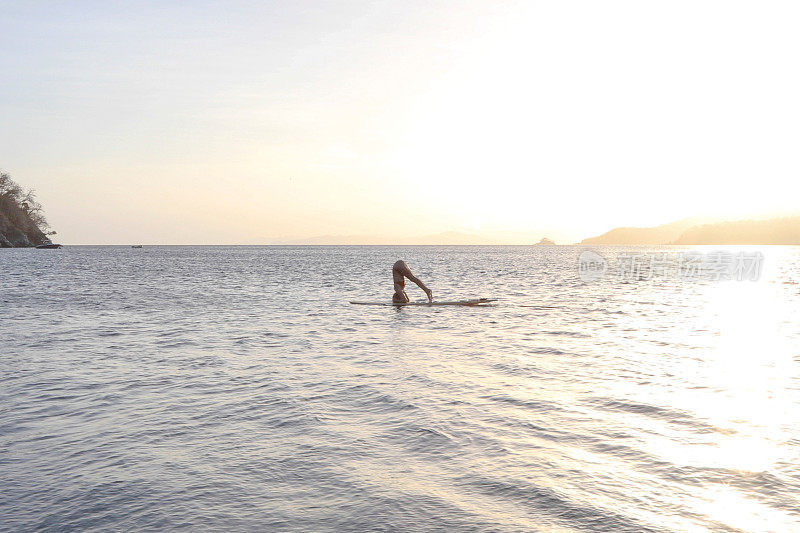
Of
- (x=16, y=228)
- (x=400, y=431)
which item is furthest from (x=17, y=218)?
(x=400, y=431)

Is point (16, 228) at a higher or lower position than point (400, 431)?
A: higher

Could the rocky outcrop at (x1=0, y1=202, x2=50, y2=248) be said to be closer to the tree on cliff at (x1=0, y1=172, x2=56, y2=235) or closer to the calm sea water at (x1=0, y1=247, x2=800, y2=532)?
the tree on cliff at (x1=0, y1=172, x2=56, y2=235)

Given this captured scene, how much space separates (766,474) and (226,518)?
275 inches

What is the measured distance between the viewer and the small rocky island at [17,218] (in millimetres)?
172375

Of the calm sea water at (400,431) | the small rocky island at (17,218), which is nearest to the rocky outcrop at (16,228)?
the small rocky island at (17,218)

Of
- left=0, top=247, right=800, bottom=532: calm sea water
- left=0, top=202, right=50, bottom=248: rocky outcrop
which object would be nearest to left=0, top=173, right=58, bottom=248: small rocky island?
left=0, top=202, right=50, bottom=248: rocky outcrop

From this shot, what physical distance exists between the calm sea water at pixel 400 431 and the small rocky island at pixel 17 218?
19066 cm

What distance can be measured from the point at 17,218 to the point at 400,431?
718 ft

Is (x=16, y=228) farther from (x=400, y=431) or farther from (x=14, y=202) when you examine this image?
(x=400, y=431)

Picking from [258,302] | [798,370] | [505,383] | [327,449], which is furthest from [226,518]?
[258,302]

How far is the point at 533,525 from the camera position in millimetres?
5754

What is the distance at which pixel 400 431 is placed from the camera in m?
9.09

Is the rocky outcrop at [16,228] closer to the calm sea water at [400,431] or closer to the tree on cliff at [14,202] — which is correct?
the tree on cliff at [14,202]

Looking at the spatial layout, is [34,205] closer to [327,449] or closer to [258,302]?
[258,302]
